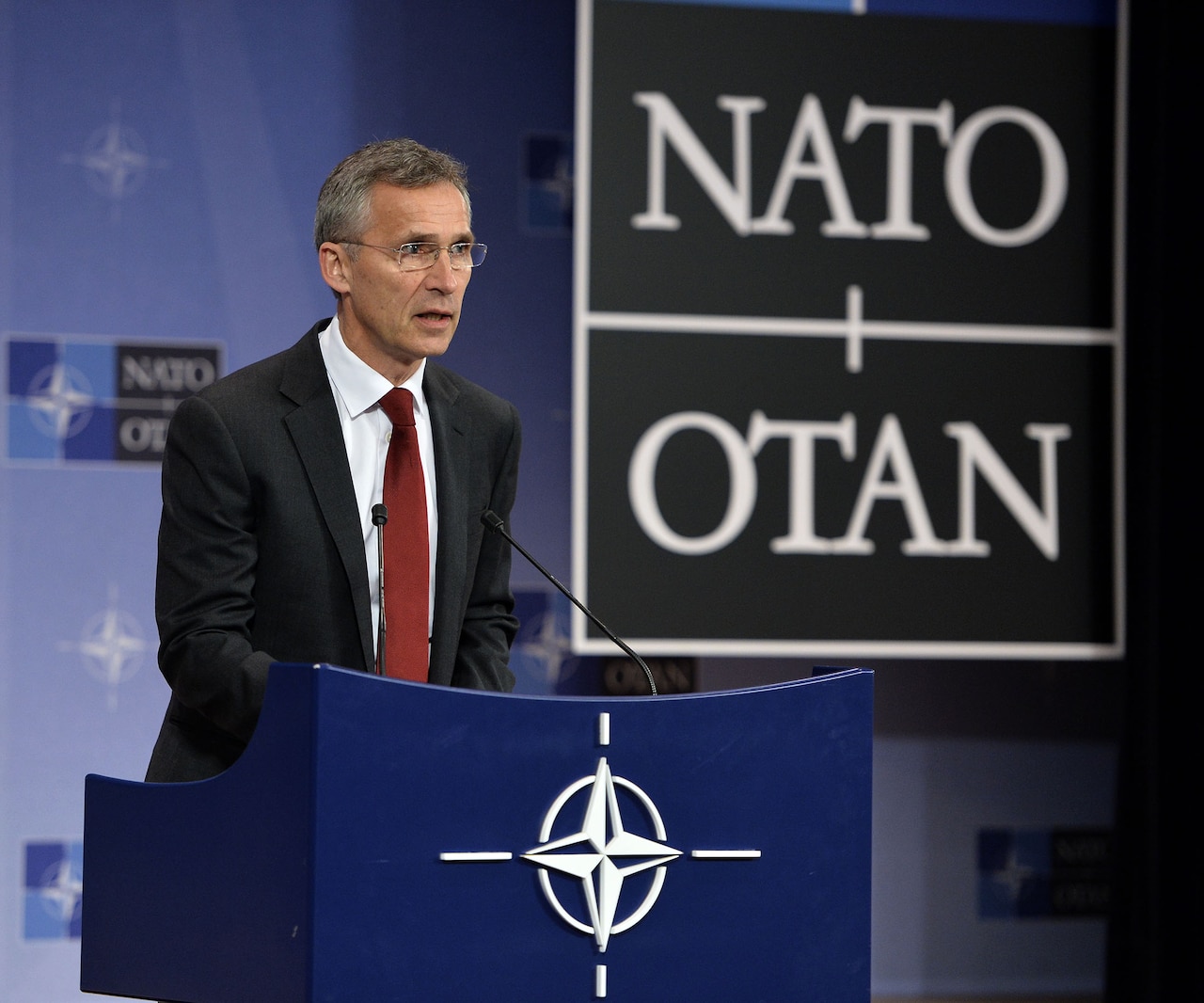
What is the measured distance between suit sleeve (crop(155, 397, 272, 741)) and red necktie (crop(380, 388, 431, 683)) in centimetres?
14

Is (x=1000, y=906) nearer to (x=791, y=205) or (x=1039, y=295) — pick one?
(x=1039, y=295)

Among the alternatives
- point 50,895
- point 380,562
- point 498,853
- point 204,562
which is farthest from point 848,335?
point 498,853

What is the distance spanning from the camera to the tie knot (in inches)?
66.7

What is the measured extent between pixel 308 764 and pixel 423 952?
0.18 meters

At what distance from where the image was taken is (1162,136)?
131 inches

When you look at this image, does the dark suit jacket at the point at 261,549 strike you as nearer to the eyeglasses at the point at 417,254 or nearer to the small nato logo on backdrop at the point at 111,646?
the eyeglasses at the point at 417,254

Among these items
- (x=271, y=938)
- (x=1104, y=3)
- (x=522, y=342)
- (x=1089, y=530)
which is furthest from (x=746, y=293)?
(x=271, y=938)

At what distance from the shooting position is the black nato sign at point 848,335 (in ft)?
10.4

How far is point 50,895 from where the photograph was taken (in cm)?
326

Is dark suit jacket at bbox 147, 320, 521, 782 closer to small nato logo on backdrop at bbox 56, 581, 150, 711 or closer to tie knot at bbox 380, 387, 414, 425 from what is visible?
tie knot at bbox 380, 387, 414, 425

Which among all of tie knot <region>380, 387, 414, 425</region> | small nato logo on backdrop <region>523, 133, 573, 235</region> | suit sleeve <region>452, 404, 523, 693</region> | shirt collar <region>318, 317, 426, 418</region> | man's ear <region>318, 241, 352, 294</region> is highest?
small nato logo on backdrop <region>523, 133, 573, 235</region>

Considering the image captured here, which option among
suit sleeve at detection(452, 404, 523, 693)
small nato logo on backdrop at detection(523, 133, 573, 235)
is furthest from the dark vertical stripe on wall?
suit sleeve at detection(452, 404, 523, 693)

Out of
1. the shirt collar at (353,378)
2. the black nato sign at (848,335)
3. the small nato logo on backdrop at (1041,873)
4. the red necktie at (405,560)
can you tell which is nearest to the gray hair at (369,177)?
the shirt collar at (353,378)

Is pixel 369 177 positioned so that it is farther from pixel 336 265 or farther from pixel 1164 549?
→ pixel 1164 549
